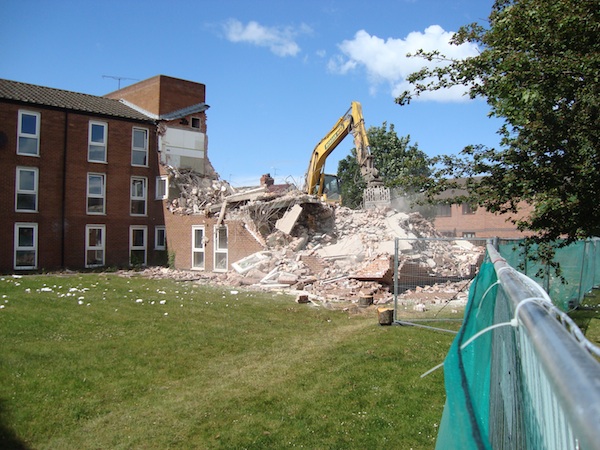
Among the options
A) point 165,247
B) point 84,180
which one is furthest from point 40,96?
point 165,247

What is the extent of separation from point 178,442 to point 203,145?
26.6 m

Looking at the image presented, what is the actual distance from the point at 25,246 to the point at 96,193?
14.5ft

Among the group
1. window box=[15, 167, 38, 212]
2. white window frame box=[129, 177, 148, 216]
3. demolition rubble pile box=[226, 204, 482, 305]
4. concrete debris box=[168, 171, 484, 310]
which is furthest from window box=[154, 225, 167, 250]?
demolition rubble pile box=[226, 204, 482, 305]

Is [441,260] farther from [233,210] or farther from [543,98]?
[543,98]

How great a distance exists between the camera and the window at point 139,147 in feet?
92.2

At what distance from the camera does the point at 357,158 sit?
80.5 feet

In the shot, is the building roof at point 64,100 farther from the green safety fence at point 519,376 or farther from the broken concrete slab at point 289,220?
the green safety fence at point 519,376

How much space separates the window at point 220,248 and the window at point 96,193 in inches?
293

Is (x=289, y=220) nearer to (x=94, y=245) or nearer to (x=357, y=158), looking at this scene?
(x=357, y=158)

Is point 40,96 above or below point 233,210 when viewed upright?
above

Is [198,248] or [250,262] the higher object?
[198,248]

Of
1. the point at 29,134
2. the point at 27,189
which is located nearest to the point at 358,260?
the point at 27,189

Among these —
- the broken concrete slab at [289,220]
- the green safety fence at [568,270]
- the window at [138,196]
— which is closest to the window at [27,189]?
the window at [138,196]

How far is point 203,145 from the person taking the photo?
30672 mm
